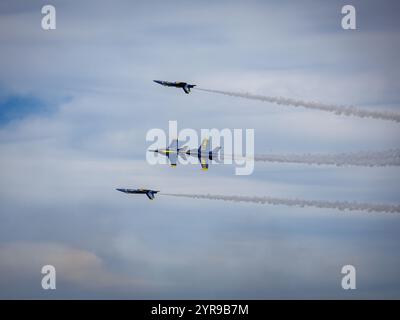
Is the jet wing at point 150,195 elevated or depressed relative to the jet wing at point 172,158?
depressed

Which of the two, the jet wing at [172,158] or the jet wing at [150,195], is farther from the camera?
the jet wing at [150,195]

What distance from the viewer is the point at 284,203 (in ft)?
372

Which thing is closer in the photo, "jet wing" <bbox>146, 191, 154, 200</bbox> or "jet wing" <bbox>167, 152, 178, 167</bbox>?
"jet wing" <bbox>167, 152, 178, 167</bbox>

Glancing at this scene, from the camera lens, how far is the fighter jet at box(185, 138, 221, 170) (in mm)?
130875

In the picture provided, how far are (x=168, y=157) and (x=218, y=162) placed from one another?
47.1 ft

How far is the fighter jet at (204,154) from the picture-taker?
130875mm

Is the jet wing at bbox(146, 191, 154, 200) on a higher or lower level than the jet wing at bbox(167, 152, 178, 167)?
lower

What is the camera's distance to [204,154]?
134375mm
